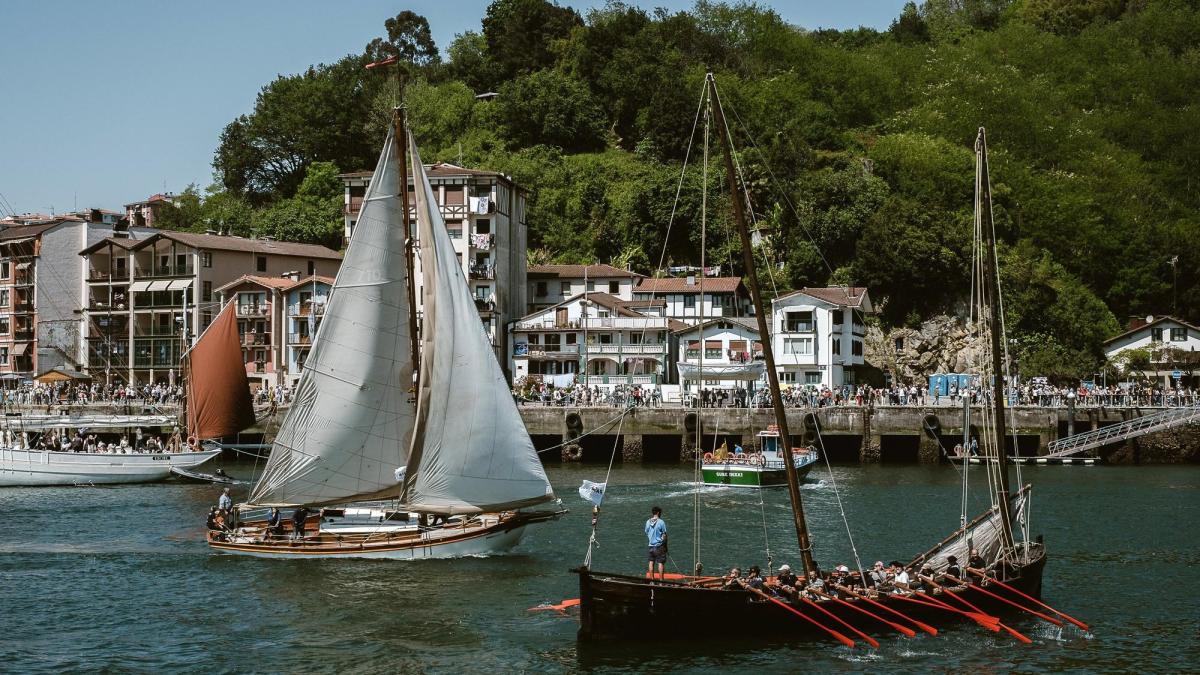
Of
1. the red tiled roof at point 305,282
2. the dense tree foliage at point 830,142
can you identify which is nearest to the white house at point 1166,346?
the dense tree foliage at point 830,142

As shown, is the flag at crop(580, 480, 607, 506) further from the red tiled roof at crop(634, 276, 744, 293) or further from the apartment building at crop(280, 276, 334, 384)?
the apartment building at crop(280, 276, 334, 384)

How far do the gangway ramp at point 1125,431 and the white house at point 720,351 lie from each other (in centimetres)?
2157

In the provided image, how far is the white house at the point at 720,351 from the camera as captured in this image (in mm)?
89875

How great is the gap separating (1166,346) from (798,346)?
3040 cm

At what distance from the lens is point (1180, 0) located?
174 metres

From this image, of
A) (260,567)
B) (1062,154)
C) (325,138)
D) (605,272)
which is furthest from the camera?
(325,138)

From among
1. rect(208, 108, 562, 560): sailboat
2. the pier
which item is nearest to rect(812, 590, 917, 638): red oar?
rect(208, 108, 562, 560): sailboat

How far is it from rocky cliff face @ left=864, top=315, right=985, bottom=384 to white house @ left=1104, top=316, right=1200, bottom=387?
12873mm

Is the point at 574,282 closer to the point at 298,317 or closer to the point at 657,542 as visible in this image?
the point at 298,317

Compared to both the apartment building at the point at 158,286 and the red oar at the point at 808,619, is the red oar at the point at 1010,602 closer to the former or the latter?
the red oar at the point at 808,619

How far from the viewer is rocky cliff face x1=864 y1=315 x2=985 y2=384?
96.9 metres

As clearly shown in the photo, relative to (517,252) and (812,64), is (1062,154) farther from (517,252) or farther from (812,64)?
(517,252)

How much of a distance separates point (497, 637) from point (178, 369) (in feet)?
271

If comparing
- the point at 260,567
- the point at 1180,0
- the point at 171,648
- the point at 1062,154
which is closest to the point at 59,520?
the point at 260,567
